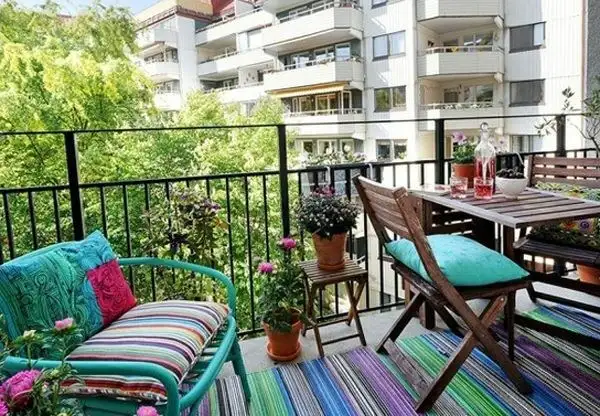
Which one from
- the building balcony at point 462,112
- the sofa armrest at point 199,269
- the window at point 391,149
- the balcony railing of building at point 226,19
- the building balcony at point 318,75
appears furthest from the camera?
the balcony railing of building at point 226,19

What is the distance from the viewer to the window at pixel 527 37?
456 inches

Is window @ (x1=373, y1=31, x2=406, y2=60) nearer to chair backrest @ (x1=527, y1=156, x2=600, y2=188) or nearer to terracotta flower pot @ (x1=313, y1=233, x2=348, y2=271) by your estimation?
chair backrest @ (x1=527, y1=156, x2=600, y2=188)

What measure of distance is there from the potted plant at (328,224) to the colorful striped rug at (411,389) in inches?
18.0

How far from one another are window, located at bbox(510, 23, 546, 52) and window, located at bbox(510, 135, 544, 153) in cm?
229

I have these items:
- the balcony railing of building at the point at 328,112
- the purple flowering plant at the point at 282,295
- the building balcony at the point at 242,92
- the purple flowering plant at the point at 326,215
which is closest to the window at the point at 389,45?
the balcony railing of building at the point at 328,112

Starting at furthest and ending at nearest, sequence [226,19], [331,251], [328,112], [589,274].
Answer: [226,19]
[328,112]
[589,274]
[331,251]

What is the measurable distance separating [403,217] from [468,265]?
35 centimetres

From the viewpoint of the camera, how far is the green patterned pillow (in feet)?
4.43

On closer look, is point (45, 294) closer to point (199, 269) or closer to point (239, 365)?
point (199, 269)

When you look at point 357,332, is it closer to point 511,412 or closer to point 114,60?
point 511,412

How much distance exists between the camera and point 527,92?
12.2 metres

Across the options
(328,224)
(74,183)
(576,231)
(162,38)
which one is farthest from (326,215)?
(162,38)

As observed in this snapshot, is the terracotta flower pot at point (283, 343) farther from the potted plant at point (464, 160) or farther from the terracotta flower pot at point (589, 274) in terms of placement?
the terracotta flower pot at point (589, 274)

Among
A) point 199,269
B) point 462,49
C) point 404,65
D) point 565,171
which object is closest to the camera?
point 199,269
